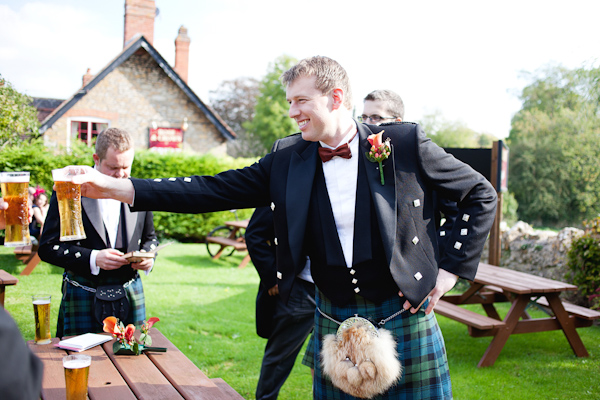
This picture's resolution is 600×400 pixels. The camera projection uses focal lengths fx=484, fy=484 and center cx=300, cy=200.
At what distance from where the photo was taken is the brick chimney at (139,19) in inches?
727

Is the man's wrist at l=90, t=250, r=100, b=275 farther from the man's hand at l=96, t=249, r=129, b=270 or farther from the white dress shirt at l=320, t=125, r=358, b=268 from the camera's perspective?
the white dress shirt at l=320, t=125, r=358, b=268

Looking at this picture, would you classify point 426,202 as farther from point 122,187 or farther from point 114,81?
point 114,81

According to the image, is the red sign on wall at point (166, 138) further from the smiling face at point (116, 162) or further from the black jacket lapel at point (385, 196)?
the black jacket lapel at point (385, 196)

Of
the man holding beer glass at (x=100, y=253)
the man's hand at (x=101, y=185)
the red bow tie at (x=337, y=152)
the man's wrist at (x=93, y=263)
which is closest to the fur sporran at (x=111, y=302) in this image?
the man holding beer glass at (x=100, y=253)

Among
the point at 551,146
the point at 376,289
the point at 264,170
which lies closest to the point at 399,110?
the point at 264,170

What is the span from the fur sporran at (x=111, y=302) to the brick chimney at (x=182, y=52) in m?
18.3

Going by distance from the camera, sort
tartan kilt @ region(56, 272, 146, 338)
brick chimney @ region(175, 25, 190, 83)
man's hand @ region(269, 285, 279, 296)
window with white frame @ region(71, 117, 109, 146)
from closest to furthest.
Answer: tartan kilt @ region(56, 272, 146, 338)
man's hand @ region(269, 285, 279, 296)
window with white frame @ region(71, 117, 109, 146)
brick chimney @ region(175, 25, 190, 83)

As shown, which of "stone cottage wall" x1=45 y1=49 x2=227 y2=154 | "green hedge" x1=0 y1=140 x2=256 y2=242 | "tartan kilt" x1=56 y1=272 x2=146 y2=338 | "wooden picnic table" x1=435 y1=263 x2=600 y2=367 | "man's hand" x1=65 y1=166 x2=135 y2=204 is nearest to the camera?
"man's hand" x1=65 y1=166 x2=135 y2=204

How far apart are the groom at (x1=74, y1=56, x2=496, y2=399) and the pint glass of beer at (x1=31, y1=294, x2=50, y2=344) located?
108 cm

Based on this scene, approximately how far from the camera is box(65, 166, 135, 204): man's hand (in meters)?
1.94

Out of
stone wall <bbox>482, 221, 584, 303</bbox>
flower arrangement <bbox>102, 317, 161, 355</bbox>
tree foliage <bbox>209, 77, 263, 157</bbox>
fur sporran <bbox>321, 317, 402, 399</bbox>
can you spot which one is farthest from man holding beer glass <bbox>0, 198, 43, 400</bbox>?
tree foliage <bbox>209, 77, 263, 157</bbox>

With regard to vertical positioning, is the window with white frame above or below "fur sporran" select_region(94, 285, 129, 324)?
above

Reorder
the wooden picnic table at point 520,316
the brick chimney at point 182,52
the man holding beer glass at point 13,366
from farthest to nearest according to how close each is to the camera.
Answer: the brick chimney at point 182,52
the wooden picnic table at point 520,316
the man holding beer glass at point 13,366

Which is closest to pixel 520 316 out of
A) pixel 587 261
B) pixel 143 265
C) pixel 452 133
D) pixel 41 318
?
pixel 587 261
